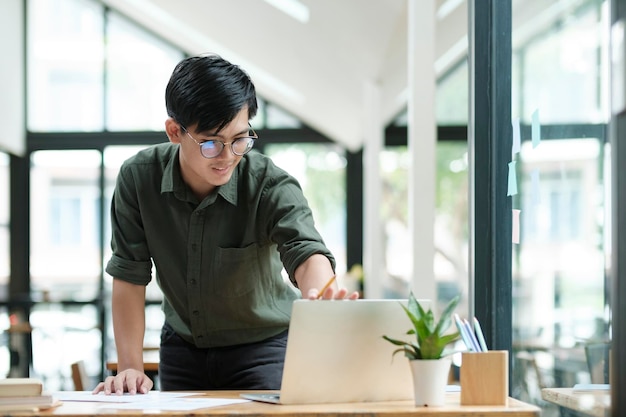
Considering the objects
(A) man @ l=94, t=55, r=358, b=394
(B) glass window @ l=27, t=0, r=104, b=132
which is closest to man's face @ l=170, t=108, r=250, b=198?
(A) man @ l=94, t=55, r=358, b=394

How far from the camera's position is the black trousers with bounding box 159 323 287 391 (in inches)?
97.3


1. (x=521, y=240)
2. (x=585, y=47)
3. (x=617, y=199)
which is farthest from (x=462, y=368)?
(x=521, y=240)

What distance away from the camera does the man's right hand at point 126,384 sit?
2.19 m

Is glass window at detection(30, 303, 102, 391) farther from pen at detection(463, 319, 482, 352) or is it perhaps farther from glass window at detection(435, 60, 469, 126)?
pen at detection(463, 319, 482, 352)

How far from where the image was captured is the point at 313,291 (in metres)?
1.91

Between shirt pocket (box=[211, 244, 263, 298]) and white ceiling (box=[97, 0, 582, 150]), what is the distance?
213 centimetres

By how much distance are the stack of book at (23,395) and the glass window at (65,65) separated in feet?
27.9

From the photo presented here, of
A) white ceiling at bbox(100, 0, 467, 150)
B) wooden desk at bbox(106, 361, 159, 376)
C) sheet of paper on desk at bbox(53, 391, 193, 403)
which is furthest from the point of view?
white ceiling at bbox(100, 0, 467, 150)

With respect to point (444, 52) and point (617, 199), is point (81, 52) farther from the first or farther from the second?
point (617, 199)

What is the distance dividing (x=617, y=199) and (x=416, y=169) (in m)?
3.14

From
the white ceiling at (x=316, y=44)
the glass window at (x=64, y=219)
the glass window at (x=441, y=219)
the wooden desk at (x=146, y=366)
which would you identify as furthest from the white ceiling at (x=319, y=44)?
the wooden desk at (x=146, y=366)

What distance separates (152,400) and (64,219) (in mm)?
8425

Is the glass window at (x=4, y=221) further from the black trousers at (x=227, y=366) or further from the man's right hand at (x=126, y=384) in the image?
the man's right hand at (x=126, y=384)

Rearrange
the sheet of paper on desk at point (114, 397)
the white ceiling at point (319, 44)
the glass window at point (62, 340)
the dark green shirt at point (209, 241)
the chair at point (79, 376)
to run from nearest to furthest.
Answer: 1. the sheet of paper on desk at point (114, 397)
2. the dark green shirt at point (209, 241)
3. the chair at point (79, 376)
4. the white ceiling at point (319, 44)
5. the glass window at point (62, 340)
